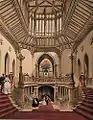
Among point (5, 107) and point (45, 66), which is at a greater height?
point (45, 66)

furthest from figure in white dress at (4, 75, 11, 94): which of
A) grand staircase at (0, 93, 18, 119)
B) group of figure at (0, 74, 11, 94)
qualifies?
grand staircase at (0, 93, 18, 119)

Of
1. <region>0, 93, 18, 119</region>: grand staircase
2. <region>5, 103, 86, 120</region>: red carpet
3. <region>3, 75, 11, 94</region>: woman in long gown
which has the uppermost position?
<region>3, 75, 11, 94</region>: woman in long gown

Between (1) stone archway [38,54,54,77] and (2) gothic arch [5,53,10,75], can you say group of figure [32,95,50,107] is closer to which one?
(2) gothic arch [5,53,10,75]

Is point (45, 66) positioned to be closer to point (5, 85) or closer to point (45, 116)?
point (5, 85)

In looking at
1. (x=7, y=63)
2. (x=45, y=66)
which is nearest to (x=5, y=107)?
(x=7, y=63)

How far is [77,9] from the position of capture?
25.9 m

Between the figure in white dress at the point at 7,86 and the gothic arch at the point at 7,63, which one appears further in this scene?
the gothic arch at the point at 7,63

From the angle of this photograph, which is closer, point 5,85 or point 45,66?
point 5,85

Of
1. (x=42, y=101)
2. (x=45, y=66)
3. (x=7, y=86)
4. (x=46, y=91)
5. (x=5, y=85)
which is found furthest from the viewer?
(x=45, y=66)

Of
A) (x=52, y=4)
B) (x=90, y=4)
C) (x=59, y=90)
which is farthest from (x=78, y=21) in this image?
(x=59, y=90)

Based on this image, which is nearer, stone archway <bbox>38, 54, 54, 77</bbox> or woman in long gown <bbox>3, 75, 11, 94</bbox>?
woman in long gown <bbox>3, 75, 11, 94</bbox>

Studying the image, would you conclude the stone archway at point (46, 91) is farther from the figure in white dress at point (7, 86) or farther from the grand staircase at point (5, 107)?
the grand staircase at point (5, 107)

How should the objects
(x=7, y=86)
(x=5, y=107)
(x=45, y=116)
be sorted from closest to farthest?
1. (x=45, y=116)
2. (x=5, y=107)
3. (x=7, y=86)

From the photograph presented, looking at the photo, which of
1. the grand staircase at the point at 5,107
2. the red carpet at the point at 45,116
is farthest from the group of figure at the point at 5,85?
the red carpet at the point at 45,116
